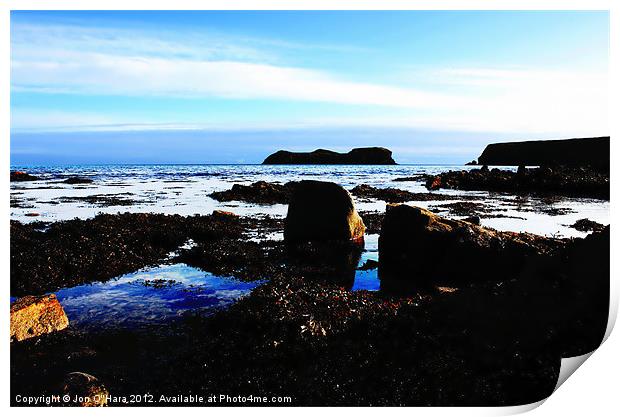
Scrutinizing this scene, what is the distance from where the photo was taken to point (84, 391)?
5.57m

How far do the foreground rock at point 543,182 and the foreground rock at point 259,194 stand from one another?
1774cm

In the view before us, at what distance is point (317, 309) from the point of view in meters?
7.75

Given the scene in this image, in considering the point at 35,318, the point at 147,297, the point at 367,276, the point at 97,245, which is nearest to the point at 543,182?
the point at 367,276

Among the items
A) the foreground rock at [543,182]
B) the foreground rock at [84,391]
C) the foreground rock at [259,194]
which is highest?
the foreground rock at [543,182]

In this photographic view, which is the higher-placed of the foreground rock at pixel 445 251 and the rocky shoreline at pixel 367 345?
the foreground rock at pixel 445 251

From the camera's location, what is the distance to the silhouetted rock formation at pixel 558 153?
1026 inches

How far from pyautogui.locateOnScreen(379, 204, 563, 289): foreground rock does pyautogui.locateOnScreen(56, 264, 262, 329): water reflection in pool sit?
364 cm

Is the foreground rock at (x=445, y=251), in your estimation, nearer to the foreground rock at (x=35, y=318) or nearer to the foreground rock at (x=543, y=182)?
the foreground rock at (x=35, y=318)

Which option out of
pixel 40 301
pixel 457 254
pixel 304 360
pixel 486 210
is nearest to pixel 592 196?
pixel 486 210

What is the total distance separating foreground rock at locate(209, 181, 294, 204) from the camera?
32312 mm

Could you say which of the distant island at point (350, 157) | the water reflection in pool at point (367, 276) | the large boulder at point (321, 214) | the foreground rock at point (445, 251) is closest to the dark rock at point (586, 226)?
the foreground rock at point (445, 251)

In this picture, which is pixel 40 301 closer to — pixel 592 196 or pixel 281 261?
pixel 281 261

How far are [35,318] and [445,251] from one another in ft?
27.7

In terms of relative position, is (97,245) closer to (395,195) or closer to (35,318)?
(35,318)
